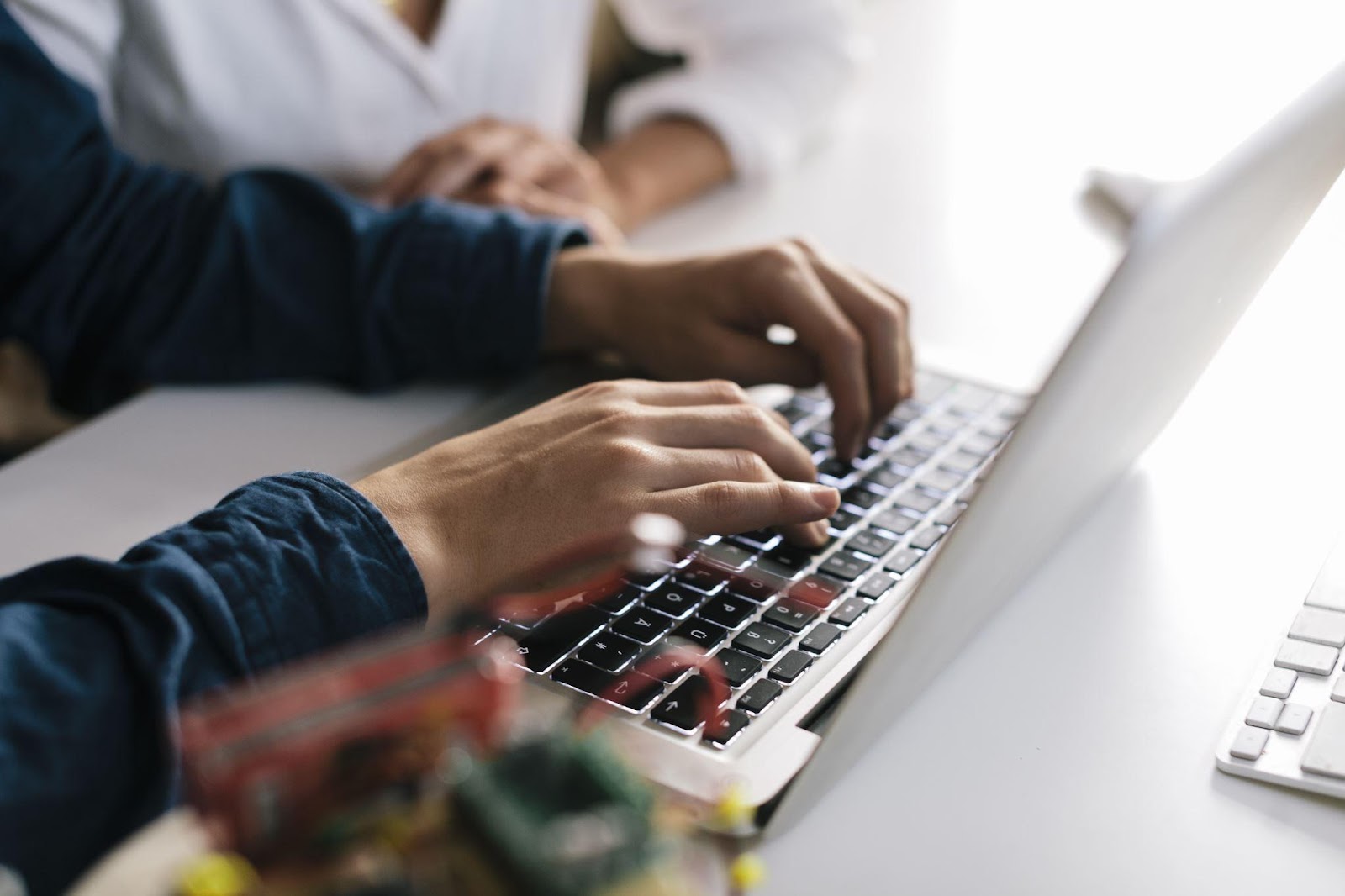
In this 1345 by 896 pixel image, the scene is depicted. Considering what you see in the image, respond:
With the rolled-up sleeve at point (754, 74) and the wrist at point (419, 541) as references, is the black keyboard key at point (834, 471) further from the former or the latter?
the rolled-up sleeve at point (754, 74)

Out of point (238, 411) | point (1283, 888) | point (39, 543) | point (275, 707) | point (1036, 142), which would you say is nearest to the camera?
point (275, 707)

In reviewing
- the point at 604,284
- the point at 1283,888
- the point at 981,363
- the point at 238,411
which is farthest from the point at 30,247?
the point at 1283,888

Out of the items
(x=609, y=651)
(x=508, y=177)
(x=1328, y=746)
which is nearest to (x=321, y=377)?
(x=508, y=177)

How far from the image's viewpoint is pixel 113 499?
A: 60 cm

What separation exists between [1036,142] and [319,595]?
2.71 ft

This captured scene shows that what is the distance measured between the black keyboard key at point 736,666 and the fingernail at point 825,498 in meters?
0.08

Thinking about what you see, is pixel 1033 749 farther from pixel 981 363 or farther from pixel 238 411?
pixel 238 411

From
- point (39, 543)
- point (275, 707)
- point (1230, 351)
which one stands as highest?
point (1230, 351)

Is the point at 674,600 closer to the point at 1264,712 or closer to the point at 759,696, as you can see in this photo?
the point at 759,696

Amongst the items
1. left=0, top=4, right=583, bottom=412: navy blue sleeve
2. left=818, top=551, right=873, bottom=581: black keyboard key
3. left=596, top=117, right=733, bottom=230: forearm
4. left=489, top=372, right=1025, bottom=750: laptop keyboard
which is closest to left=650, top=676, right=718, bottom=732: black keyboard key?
left=489, top=372, right=1025, bottom=750: laptop keyboard

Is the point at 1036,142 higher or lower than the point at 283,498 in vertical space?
higher

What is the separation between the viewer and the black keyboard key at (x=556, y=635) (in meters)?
0.48

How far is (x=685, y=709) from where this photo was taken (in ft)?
1.48

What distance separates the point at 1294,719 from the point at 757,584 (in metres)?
0.21
